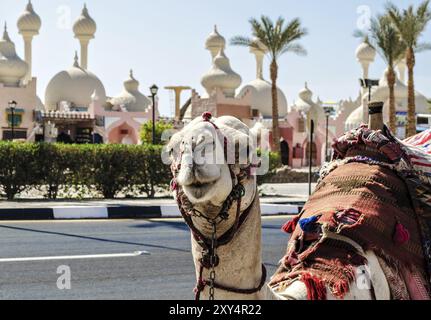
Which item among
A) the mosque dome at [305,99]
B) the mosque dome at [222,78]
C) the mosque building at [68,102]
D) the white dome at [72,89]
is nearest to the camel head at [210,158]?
the mosque building at [68,102]

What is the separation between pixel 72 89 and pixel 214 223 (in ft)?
211

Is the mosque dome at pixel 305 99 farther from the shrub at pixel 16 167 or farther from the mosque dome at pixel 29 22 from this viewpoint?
the shrub at pixel 16 167

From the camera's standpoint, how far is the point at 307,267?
3.49 m

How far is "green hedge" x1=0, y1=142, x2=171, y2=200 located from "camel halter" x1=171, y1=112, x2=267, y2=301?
56.9 ft

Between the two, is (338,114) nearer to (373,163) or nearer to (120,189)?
(120,189)

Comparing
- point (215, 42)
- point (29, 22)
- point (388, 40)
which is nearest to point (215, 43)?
point (215, 42)

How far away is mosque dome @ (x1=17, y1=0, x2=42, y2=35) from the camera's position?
67750mm

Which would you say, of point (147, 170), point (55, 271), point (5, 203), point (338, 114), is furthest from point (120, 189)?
point (338, 114)

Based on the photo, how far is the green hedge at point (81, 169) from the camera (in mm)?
19656

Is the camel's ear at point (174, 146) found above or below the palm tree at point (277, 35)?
below

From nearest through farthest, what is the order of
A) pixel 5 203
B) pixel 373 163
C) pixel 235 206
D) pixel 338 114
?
pixel 235 206, pixel 373 163, pixel 5 203, pixel 338 114

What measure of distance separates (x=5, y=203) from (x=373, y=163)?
1514 cm

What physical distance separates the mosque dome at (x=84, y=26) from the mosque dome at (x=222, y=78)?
13.0 meters

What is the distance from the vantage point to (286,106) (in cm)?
6900
